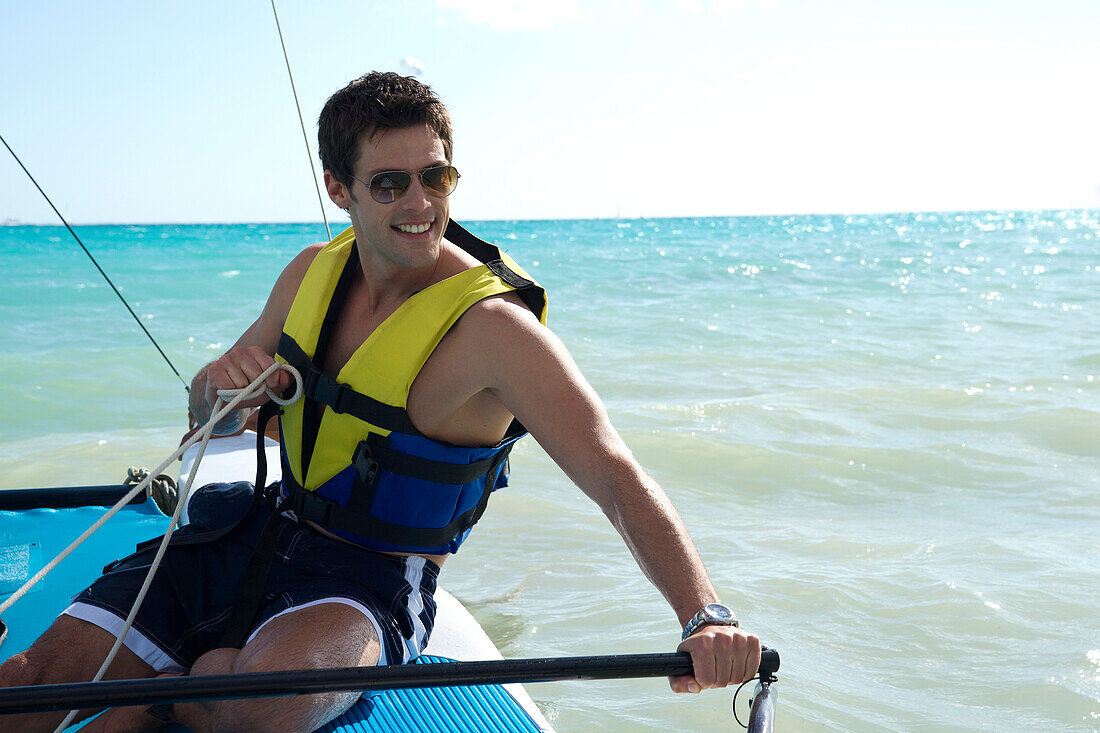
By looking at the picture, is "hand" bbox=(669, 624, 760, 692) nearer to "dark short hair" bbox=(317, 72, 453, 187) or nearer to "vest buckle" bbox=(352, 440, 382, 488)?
"vest buckle" bbox=(352, 440, 382, 488)

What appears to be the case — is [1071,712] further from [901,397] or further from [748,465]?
[901,397]

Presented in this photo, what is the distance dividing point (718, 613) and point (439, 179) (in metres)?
1.17

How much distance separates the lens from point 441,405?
2.19m

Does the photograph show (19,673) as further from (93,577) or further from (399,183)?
(399,183)

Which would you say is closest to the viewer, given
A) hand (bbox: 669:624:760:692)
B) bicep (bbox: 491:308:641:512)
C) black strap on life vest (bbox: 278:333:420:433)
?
hand (bbox: 669:624:760:692)

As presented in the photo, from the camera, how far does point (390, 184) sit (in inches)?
88.5

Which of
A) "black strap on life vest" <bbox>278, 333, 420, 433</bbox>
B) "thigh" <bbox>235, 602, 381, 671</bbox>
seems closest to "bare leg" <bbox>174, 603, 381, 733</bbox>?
"thigh" <bbox>235, 602, 381, 671</bbox>

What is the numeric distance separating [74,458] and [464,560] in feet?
10.9

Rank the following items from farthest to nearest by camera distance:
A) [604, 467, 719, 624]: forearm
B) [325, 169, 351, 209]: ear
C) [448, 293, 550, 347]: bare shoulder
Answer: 1. [325, 169, 351, 209]: ear
2. [448, 293, 550, 347]: bare shoulder
3. [604, 467, 719, 624]: forearm

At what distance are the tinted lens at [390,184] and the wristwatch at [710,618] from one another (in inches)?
45.3

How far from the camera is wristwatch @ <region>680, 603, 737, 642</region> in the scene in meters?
1.75

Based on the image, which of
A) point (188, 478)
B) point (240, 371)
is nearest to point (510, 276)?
point (240, 371)

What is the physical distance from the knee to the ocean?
67.1 inches

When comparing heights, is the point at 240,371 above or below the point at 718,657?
above
